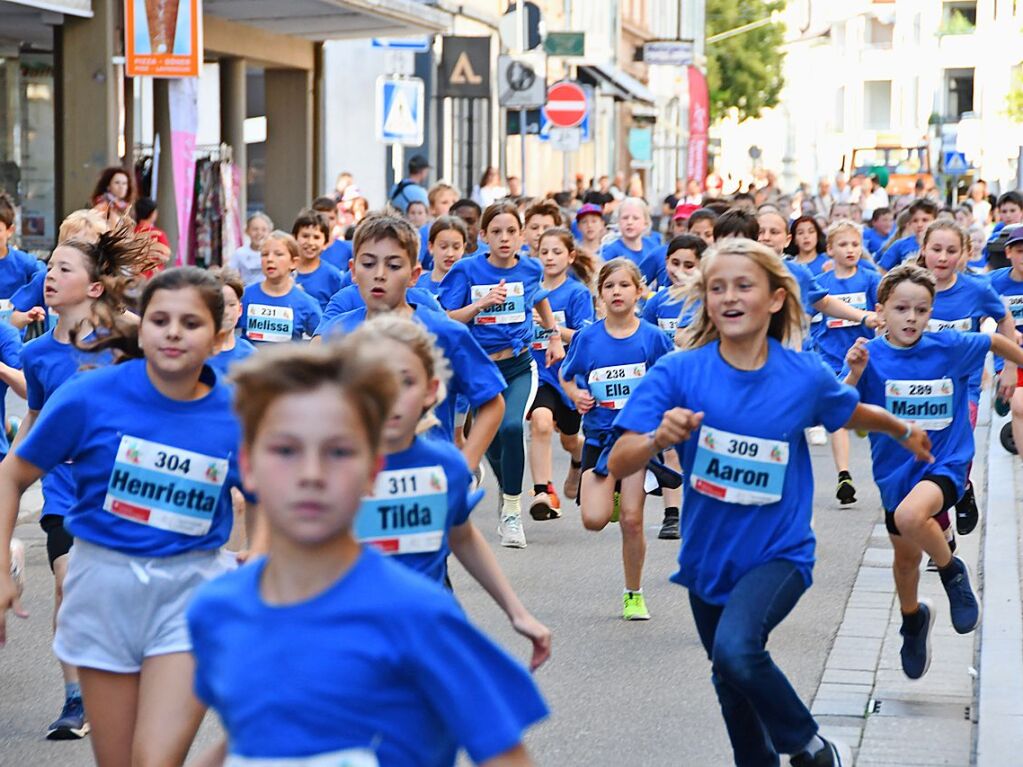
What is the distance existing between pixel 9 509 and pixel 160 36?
13.9 metres

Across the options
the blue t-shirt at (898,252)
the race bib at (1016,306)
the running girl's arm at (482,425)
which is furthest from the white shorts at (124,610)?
the blue t-shirt at (898,252)

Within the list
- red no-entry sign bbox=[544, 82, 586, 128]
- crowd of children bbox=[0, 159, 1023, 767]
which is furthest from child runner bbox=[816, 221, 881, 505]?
red no-entry sign bbox=[544, 82, 586, 128]

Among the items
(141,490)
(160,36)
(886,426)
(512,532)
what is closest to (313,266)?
(512,532)

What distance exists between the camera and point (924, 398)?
7.95 m

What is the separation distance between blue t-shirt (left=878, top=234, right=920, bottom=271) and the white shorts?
12.3m

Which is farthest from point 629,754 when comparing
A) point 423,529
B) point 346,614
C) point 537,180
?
point 537,180

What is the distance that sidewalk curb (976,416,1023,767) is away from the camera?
6.54m

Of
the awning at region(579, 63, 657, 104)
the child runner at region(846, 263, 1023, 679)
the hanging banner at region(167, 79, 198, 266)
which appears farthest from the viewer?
the awning at region(579, 63, 657, 104)

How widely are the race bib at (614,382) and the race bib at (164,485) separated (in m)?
5.20

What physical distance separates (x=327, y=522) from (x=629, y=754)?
3718 millimetres

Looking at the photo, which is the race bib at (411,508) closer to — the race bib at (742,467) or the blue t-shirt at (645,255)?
the race bib at (742,467)

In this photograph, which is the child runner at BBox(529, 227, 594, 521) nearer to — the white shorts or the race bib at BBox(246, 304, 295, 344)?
the race bib at BBox(246, 304, 295, 344)

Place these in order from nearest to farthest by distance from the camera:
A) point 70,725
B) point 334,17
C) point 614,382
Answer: point 70,725 → point 614,382 → point 334,17

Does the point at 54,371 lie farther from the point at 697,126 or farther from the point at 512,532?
the point at 697,126
